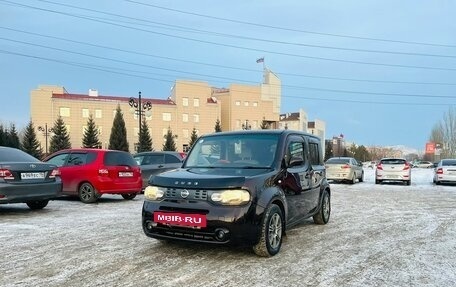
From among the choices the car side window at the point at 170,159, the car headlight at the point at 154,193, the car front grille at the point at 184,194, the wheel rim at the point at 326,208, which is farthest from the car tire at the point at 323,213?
the car side window at the point at 170,159

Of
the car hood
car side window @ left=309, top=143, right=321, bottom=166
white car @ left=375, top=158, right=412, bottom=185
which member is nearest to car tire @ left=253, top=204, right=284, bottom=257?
the car hood

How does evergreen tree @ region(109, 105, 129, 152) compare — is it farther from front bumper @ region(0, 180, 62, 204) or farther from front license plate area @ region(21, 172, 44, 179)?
front license plate area @ region(21, 172, 44, 179)

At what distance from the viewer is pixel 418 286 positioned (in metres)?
4.70

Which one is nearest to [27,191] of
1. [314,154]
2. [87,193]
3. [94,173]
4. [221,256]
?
[94,173]

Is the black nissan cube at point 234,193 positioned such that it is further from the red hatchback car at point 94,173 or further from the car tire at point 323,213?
the red hatchback car at point 94,173

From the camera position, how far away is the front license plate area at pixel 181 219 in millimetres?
5523

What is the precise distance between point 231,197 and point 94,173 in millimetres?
7664

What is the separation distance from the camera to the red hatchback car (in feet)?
40.1

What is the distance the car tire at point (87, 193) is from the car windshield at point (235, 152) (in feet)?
19.6

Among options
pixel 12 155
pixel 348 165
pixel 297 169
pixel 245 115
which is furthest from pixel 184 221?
pixel 245 115

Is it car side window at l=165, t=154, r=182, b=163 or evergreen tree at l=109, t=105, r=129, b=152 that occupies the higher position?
evergreen tree at l=109, t=105, r=129, b=152

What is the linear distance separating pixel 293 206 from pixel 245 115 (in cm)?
8760

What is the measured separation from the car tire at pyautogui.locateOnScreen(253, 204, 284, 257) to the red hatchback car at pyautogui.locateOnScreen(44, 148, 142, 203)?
733cm

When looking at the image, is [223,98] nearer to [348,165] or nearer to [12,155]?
[348,165]
